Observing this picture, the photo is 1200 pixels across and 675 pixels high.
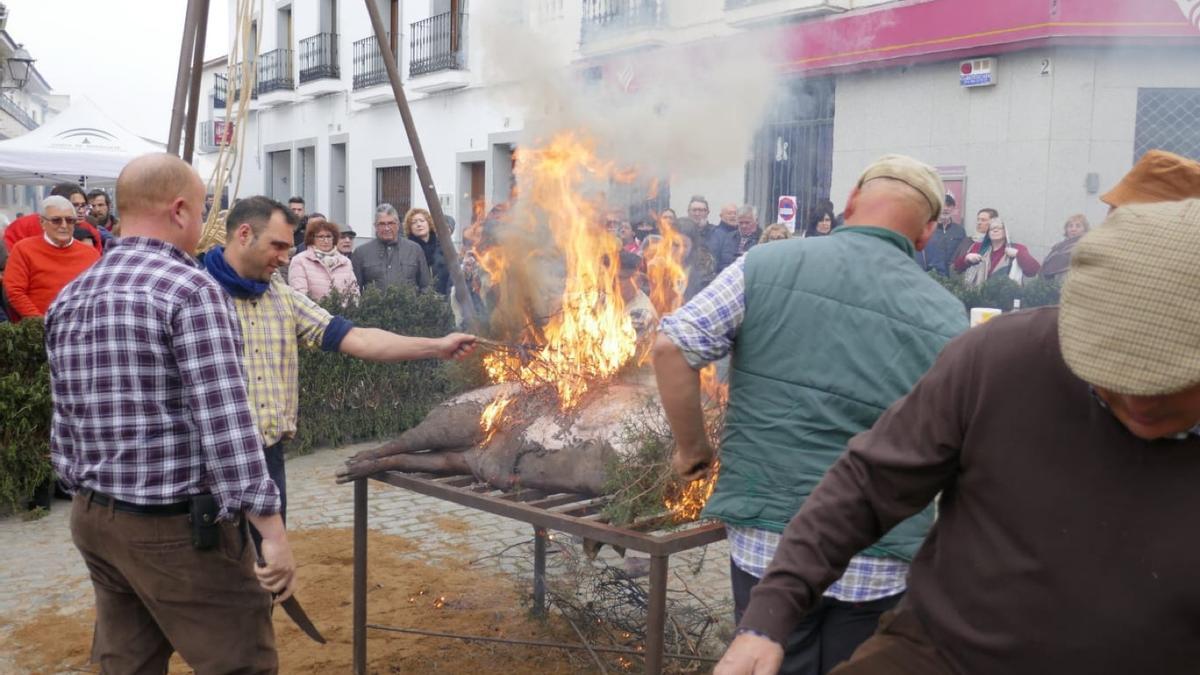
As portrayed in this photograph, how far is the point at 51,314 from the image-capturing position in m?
2.91

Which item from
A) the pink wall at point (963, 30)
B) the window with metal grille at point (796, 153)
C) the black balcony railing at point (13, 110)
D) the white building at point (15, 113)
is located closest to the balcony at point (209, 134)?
the white building at point (15, 113)

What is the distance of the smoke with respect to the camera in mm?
6398

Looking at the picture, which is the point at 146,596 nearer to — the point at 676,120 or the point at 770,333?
the point at 770,333

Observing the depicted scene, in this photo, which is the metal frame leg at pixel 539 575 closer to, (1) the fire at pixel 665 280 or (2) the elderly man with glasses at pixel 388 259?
(1) the fire at pixel 665 280

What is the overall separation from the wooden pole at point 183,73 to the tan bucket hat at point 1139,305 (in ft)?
14.7

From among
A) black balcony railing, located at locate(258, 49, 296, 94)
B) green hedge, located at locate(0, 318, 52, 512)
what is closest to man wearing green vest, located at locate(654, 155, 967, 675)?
green hedge, located at locate(0, 318, 52, 512)

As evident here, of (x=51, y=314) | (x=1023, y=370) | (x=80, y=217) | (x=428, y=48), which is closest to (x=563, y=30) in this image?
(x=80, y=217)

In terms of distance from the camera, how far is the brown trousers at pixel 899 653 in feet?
5.82

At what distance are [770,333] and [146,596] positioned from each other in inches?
76.1

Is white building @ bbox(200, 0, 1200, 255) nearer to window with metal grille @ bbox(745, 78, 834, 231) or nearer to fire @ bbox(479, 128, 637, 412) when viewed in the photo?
window with metal grille @ bbox(745, 78, 834, 231)

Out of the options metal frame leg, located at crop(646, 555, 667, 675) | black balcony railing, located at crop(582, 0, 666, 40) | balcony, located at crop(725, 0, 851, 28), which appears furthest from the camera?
balcony, located at crop(725, 0, 851, 28)

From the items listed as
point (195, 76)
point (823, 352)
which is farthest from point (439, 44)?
point (823, 352)

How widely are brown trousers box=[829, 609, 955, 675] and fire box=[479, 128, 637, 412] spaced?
2362 mm

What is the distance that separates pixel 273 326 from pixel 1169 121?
10.3 m
